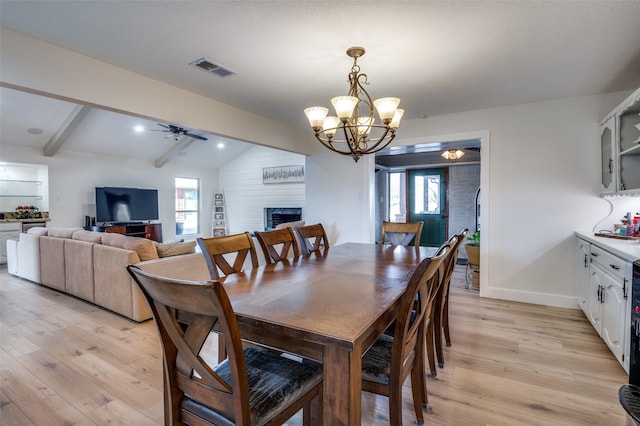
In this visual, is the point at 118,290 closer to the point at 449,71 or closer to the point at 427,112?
the point at 449,71

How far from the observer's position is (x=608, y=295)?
7.97ft

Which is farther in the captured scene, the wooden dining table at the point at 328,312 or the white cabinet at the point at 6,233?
the white cabinet at the point at 6,233

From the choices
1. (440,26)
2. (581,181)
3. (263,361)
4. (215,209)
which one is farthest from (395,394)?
(215,209)

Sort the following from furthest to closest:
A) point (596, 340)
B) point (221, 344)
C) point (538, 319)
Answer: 1. point (538, 319)
2. point (596, 340)
3. point (221, 344)

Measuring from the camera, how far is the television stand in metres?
7.01

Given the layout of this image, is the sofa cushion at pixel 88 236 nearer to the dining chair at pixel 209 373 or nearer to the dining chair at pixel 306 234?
the dining chair at pixel 306 234

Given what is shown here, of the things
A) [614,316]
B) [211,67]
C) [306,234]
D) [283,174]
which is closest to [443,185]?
[283,174]

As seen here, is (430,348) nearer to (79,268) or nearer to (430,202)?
(79,268)

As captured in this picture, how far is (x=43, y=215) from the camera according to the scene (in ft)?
20.9

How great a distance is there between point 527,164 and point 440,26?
2.52m

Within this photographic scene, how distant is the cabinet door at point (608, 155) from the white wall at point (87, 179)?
8693 mm

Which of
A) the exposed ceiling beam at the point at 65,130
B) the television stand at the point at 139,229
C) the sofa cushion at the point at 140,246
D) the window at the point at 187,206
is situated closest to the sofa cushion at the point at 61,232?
the sofa cushion at the point at 140,246

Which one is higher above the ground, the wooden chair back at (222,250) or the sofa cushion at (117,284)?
the wooden chair back at (222,250)

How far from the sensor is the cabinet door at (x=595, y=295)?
262 centimetres
